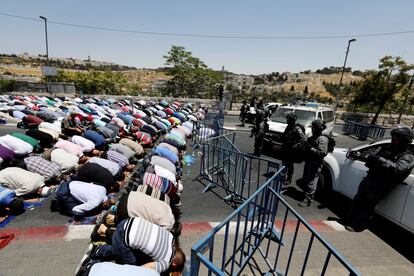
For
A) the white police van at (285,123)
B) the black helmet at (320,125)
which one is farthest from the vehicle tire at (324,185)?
the white police van at (285,123)

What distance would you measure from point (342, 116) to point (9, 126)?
2425 cm

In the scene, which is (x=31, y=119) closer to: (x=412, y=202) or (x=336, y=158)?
(x=336, y=158)

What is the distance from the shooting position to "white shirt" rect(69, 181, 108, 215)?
3906 millimetres

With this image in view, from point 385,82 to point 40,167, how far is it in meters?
21.0

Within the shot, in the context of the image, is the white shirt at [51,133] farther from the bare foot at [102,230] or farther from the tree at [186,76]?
the tree at [186,76]

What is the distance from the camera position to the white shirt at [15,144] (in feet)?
17.1

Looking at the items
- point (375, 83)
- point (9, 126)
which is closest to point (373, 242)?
point (9, 126)

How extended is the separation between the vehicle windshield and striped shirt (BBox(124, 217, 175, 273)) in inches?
307

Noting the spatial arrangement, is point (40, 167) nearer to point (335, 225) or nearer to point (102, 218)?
point (102, 218)

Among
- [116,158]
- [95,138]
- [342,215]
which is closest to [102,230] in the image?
[116,158]

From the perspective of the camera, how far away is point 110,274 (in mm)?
2033

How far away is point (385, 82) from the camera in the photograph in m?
16.2

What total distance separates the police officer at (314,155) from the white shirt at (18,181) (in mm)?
5651

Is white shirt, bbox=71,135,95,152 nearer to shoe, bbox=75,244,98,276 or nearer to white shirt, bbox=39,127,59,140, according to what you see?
white shirt, bbox=39,127,59,140
